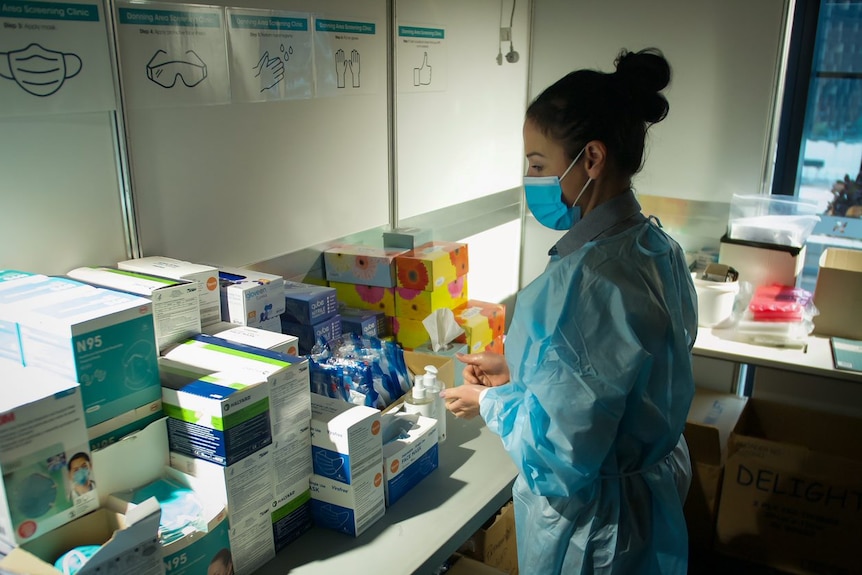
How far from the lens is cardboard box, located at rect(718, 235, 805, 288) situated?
8.92ft

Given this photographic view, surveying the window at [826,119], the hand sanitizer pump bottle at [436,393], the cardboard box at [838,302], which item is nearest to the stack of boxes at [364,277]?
the hand sanitizer pump bottle at [436,393]

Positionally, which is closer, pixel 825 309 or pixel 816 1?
pixel 825 309

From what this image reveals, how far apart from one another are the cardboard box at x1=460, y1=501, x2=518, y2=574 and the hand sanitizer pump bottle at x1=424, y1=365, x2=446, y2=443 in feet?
1.06

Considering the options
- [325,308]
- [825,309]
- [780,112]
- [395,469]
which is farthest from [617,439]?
[780,112]

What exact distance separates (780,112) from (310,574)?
2.64 meters

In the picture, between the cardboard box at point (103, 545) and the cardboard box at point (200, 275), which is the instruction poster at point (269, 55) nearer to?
the cardboard box at point (200, 275)

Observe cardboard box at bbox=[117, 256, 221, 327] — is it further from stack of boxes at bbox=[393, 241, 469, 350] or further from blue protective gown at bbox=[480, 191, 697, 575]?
stack of boxes at bbox=[393, 241, 469, 350]

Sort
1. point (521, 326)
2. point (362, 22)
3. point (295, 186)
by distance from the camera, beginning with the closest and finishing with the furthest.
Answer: point (521, 326) < point (295, 186) < point (362, 22)

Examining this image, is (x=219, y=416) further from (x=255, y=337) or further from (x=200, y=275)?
(x=200, y=275)

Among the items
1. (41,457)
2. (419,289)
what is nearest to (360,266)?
(419,289)

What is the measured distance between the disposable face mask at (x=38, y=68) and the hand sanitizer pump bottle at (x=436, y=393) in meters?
1.01

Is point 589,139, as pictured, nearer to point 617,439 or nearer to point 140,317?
point 617,439

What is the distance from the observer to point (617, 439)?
4.39 ft

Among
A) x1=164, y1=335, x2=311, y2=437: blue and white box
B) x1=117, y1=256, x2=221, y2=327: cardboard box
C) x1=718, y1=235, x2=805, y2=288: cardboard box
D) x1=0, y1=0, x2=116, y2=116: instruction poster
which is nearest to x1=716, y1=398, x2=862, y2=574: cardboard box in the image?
x1=718, y1=235, x2=805, y2=288: cardboard box
